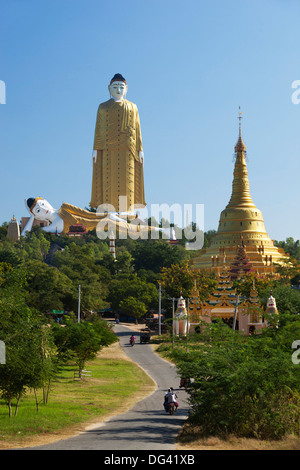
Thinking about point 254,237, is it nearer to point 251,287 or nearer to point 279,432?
point 251,287

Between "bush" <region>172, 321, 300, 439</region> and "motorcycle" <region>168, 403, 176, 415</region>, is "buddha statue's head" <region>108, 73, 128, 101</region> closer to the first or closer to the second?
"motorcycle" <region>168, 403, 176, 415</region>

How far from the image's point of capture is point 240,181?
89875 millimetres

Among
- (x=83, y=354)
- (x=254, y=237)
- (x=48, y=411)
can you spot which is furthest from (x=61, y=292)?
(x=48, y=411)

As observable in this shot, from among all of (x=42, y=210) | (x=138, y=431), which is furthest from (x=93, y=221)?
(x=138, y=431)

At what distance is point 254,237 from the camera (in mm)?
86250

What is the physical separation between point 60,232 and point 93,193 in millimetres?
9700

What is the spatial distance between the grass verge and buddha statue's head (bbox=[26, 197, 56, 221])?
8756 centimetres

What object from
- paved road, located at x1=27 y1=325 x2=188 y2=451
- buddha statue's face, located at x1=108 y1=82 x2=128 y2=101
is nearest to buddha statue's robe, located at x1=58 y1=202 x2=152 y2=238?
buddha statue's face, located at x1=108 y1=82 x2=128 y2=101

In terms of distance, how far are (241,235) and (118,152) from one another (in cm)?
4146

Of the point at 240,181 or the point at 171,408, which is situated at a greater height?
the point at 240,181

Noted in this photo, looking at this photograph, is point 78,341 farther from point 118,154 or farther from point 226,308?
point 118,154

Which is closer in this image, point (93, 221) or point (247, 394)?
point (247, 394)

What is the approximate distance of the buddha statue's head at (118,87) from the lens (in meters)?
121
